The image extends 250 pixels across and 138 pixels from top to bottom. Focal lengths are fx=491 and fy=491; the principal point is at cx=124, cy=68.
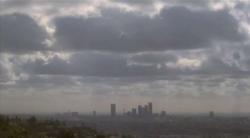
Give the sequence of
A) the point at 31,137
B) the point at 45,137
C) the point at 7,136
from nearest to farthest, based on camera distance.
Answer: the point at 7,136
the point at 31,137
the point at 45,137

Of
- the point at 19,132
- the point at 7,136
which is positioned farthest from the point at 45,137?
the point at 7,136

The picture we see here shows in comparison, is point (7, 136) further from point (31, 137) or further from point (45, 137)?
point (45, 137)

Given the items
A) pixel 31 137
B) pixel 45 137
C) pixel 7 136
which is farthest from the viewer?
pixel 45 137

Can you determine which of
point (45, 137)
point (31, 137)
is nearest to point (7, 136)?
point (31, 137)

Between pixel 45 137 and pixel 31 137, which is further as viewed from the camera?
pixel 45 137

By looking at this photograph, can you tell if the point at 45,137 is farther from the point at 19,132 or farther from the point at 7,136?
the point at 7,136

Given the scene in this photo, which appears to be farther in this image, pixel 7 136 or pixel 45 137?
pixel 45 137
